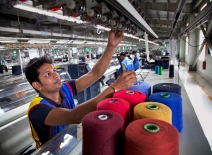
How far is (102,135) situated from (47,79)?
2.53 feet

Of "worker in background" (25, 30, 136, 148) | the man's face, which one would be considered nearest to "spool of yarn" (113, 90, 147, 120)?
"worker in background" (25, 30, 136, 148)

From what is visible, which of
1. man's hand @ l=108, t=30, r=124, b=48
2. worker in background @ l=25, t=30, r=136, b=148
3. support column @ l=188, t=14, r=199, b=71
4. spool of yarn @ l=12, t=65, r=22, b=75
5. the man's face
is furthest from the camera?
support column @ l=188, t=14, r=199, b=71

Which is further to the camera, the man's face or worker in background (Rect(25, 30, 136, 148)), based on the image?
the man's face

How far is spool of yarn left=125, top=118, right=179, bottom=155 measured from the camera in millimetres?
510

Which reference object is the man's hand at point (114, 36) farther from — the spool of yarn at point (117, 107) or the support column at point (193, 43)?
the support column at point (193, 43)

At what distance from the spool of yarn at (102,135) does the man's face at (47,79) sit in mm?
652

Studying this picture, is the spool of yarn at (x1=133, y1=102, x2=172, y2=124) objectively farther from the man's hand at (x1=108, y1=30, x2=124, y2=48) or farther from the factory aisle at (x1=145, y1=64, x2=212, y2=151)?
the factory aisle at (x1=145, y1=64, x2=212, y2=151)

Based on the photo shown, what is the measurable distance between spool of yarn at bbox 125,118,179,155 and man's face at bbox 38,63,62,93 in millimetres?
790

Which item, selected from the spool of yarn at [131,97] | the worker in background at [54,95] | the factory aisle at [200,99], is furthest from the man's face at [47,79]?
the factory aisle at [200,99]

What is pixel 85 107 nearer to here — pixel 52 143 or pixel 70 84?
pixel 52 143

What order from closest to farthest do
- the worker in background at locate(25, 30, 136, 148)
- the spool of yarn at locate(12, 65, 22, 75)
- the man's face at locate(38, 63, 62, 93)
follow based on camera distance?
the worker in background at locate(25, 30, 136, 148), the man's face at locate(38, 63, 62, 93), the spool of yarn at locate(12, 65, 22, 75)

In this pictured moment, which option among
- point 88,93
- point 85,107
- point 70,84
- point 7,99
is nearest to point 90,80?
point 70,84

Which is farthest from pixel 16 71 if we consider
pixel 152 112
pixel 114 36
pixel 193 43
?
pixel 193 43

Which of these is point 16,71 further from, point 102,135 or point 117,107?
point 102,135
